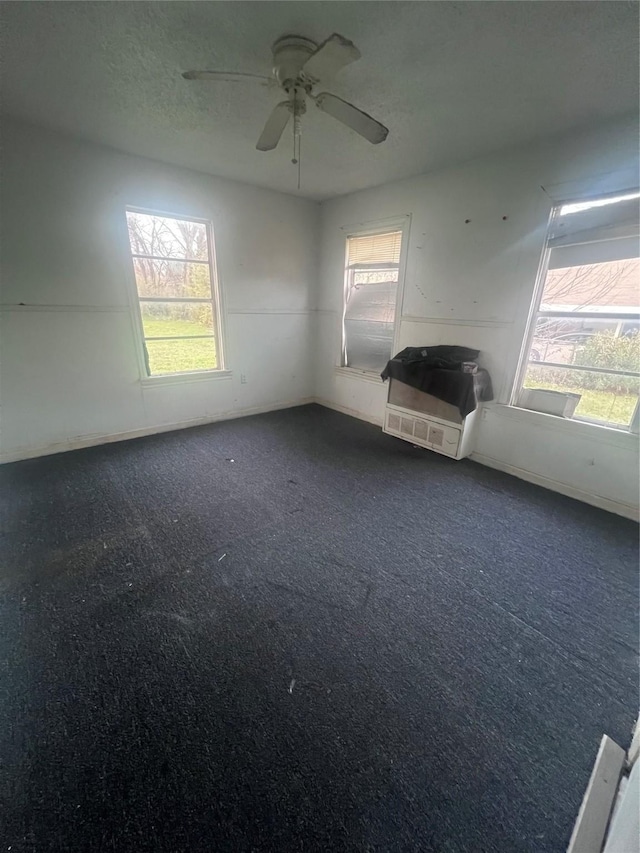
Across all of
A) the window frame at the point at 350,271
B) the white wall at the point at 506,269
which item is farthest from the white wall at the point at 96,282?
the white wall at the point at 506,269

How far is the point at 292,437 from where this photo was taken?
3646 millimetres

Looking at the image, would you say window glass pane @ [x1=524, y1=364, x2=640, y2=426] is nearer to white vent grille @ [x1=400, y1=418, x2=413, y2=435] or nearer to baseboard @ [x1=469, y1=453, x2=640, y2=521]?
baseboard @ [x1=469, y1=453, x2=640, y2=521]

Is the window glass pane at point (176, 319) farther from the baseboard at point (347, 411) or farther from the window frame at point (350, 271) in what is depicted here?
the baseboard at point (347, 411)

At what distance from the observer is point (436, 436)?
329cm

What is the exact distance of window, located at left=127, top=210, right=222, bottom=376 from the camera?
10.5 feet

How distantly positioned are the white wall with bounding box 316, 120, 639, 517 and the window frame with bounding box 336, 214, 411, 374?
0.06 m

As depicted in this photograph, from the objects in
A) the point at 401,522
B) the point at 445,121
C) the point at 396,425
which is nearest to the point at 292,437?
the point at 396,425

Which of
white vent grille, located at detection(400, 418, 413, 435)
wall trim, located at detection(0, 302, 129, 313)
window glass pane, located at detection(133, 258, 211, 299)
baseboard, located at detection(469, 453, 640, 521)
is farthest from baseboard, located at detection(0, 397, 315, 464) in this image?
baseboard, located at detection(469, 453, 640, 521)

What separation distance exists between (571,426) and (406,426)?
140cm

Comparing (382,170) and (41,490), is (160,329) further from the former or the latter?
(382,170)

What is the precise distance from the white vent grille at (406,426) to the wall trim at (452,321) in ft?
3.31

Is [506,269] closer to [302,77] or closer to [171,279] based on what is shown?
[302,77]

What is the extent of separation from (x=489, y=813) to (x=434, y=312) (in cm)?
334

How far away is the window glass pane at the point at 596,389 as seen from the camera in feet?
7.73
